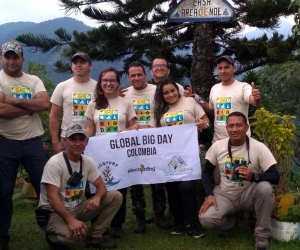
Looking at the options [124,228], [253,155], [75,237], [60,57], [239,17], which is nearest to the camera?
[75,237]

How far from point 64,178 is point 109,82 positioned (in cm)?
105

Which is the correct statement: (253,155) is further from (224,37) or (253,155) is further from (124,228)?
(224,37)

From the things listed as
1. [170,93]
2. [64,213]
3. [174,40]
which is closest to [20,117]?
[64,213]

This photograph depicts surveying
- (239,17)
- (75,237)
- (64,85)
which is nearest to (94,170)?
(75,237)

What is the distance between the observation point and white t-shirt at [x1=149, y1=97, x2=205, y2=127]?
4828 mm

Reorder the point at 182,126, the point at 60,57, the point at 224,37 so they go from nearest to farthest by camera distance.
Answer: the point at 182,126 → the point at 224,37 → the point at 60,57

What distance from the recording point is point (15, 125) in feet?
14.7

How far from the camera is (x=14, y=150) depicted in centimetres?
446

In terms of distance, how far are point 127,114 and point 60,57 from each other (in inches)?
201

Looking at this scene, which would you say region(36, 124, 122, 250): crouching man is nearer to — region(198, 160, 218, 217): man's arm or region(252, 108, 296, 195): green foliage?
region(198, 160, 218, 217): man's arm

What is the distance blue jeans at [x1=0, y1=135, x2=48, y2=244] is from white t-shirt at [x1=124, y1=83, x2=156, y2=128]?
106cm

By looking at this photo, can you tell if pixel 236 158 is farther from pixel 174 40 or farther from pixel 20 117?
pixel 174 40

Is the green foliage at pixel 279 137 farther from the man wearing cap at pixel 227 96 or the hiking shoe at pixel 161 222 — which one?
the hiking shoe at pixel 161 222

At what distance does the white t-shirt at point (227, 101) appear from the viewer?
468cm
